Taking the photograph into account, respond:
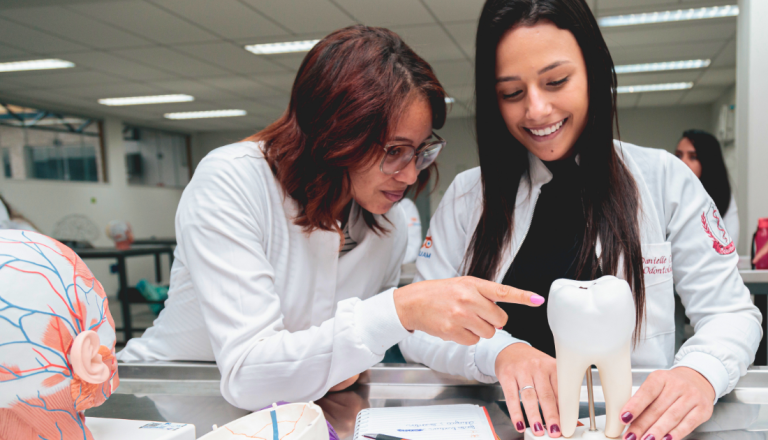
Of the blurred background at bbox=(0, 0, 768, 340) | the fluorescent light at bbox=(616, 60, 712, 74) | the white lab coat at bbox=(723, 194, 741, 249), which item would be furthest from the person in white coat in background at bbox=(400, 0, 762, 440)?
the fluorescent light at bbox=(616, 60, 712, 74)

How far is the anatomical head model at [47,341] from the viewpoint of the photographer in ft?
1.76

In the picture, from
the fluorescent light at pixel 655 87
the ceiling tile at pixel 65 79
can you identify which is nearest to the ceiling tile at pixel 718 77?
the fluorescent light at pixel 655 87

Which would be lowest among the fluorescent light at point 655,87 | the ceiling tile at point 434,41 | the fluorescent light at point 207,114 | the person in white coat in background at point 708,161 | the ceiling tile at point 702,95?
the person in white coat in background at point 708,161

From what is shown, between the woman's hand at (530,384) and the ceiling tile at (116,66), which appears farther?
the ceiling tile at (116,66)

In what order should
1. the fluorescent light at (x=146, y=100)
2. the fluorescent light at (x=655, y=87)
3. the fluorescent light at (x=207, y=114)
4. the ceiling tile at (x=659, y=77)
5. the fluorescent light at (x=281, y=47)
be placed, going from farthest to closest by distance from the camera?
the fluorescent light at (x=207, y=114) < the fluorescent light at (x=655, y=87) < the fluorescent light at (x=146, y=100) < the ceiling tile at (x=659, y=77) < the fluorescent light at (x=281, y=47)

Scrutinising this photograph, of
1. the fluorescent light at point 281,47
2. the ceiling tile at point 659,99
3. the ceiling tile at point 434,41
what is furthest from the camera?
the ceiling tile at point 659,99

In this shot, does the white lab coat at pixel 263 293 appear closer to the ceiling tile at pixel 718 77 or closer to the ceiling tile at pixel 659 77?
the ceiling tile at pixel 659 77

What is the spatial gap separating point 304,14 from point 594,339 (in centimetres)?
477

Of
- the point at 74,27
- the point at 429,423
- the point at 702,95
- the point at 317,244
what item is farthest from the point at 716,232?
the point at 702,95

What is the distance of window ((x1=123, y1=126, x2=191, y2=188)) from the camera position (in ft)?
33.1

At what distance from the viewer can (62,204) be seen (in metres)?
8.36

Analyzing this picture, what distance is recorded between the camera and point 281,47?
19.3 feet

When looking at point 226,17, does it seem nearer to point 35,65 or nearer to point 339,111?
point 35,65

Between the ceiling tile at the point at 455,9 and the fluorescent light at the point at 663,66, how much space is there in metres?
3.13
